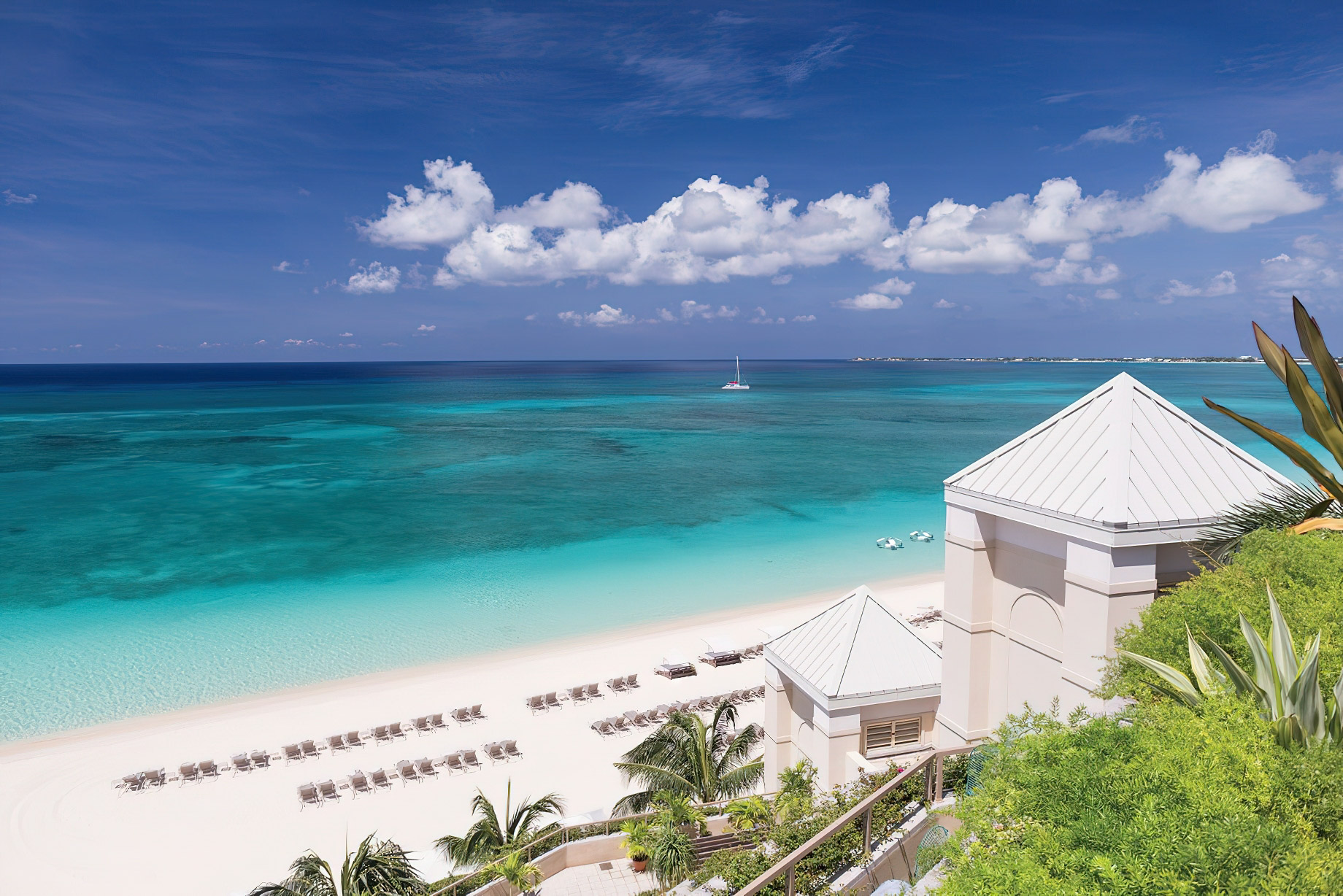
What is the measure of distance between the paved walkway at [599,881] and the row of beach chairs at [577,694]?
9900 millimetres

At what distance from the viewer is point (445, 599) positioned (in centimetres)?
3472

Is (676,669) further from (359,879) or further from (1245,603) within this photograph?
(1245,603)

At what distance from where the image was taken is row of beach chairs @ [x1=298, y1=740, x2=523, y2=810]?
18125 millimetres

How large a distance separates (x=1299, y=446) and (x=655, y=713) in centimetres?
1766

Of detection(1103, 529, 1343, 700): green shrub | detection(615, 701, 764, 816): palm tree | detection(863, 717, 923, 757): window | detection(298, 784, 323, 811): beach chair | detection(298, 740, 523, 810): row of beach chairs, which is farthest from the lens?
detection(298, 740, 523, 810): row of beach chairs

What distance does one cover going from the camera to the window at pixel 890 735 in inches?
520

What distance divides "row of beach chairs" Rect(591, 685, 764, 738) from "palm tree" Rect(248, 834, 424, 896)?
8.54m

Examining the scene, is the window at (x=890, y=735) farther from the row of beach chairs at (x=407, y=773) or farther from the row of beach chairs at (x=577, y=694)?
the row of beach chairs at (x=577, y=694)

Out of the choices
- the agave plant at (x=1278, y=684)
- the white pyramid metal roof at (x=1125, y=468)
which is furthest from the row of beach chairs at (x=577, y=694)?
the agave plant at (x=1278, y=684)

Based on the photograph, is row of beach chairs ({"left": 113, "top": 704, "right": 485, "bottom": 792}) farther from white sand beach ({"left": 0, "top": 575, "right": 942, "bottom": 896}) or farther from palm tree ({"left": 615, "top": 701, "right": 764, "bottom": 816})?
palm tree ({"left": 615, "top": 701, "right": 764, "bottom": 816})

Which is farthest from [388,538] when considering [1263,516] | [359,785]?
[1263,516]

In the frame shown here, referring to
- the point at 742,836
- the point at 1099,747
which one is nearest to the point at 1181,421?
the point at 1099,747

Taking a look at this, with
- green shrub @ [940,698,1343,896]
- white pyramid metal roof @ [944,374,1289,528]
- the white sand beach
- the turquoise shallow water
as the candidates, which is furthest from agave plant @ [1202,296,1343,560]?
the turquoise shallow water

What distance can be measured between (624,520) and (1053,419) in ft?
130
